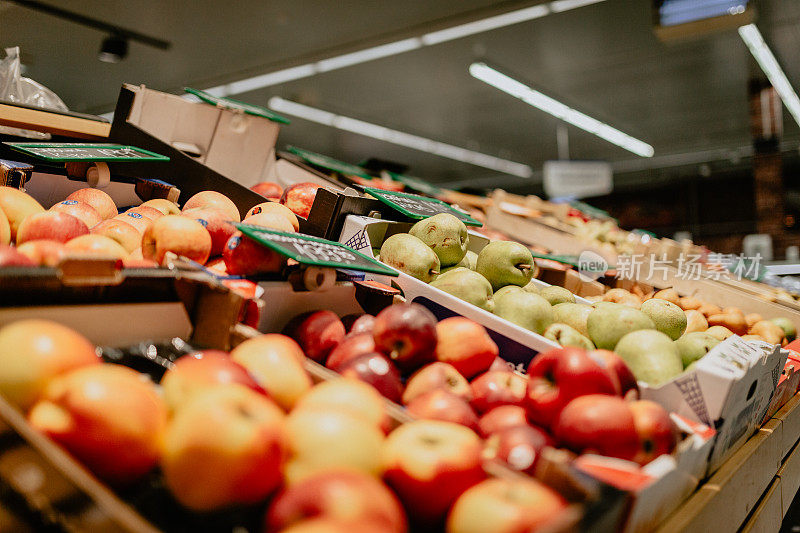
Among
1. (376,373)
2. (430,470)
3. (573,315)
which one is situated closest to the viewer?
(430,470)

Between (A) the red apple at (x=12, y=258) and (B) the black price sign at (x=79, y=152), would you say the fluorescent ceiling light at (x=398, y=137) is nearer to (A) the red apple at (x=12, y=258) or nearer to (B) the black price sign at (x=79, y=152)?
(B) the black price sign at (x=79, y=152)

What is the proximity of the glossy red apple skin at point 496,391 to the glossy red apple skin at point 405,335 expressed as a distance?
123 millimetres

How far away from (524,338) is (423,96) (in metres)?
7.94

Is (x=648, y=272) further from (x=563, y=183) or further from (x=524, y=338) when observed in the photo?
(x=563, y=183)

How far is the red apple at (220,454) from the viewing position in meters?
0.58

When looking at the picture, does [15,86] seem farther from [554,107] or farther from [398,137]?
[398,137]

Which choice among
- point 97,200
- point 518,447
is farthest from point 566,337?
point 97,200

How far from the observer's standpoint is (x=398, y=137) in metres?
11.7

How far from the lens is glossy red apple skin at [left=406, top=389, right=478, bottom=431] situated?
0.89 metres

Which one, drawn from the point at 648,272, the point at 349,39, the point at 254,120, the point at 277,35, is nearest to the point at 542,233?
the point at 648,272

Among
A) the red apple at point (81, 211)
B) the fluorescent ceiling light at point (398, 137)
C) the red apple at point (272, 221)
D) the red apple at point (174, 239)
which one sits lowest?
the red apple at point (81, 211)

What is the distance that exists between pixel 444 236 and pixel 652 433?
3.18 feet

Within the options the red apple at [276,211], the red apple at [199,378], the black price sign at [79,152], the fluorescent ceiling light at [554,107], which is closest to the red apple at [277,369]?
the red apple at [199,378]

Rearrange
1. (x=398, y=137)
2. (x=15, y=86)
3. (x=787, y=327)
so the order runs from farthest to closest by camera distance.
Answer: (x=398, y=137) < (x=787, y=327) < (x=15, y=86)
